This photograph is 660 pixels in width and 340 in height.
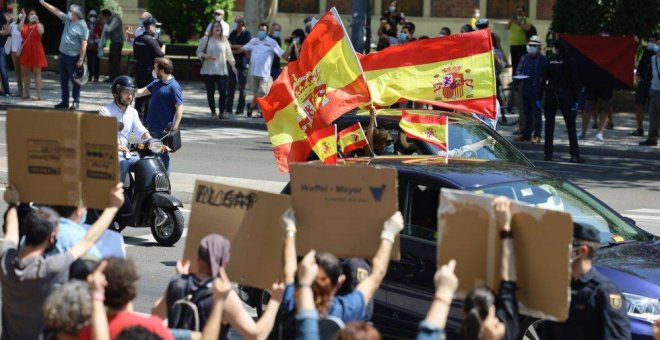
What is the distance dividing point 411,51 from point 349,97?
1.12 metres

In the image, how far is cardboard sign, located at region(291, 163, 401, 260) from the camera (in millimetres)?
6328

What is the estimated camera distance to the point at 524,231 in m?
5.67

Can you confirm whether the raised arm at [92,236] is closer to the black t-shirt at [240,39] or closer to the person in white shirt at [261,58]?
the person in white shirt at [261,58]

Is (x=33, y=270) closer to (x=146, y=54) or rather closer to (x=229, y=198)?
(x=229, y=198)

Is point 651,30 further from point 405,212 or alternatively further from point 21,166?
point 21,166

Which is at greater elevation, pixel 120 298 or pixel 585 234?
pixel 585 234

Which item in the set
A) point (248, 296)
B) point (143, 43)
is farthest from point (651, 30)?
point (248, 296)

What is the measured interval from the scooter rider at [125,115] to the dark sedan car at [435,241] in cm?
381

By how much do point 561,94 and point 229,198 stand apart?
14.3 meters

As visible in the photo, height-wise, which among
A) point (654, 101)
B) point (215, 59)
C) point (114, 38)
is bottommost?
point (654, 101)

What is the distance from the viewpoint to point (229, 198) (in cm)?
663

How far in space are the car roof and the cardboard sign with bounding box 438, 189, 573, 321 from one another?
261 cm

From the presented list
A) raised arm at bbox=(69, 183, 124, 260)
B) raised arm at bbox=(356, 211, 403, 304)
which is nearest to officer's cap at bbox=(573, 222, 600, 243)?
raised arm at bbox=(356, 211, 403, 304)

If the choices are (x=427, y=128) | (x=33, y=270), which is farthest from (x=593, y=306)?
(x=427, y=128)
